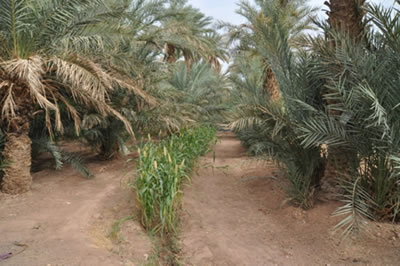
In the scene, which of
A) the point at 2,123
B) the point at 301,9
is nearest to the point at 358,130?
the point at 2,123

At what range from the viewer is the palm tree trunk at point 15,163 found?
16.0 ft

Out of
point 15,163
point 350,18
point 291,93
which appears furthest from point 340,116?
point 15,163

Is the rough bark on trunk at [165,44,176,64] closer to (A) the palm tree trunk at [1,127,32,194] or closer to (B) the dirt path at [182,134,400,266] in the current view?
(B) the dirt path at [182,134,400,266]

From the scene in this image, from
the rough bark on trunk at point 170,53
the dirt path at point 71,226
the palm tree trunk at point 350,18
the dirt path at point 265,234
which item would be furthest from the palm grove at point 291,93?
the rough bark on trunk at point 170,53

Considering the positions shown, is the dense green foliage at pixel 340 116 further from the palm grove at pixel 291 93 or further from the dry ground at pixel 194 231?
the dry ground at pixel 194 231

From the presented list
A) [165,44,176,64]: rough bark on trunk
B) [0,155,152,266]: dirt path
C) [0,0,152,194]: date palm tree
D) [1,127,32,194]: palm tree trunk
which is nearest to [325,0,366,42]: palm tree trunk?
[0,0,152,194]: date palm tree

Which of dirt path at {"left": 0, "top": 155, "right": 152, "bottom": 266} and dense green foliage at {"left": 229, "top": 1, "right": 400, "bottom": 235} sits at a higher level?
dense green foliage at {"left": 229, "top": 1, "right": 400, "bottom": 235}

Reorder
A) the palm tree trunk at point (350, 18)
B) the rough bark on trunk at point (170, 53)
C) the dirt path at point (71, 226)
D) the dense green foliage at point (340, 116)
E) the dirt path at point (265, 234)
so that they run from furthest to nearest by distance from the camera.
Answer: the rough bark on trunk at point (170, 53), the palm tree trunk at point (350, 18), the dense green foliage at point (340, 116), the dirt path at point (265, 234), the dirt path at point (71, 226)

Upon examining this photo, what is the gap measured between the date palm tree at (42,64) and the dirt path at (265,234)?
6.94 ft

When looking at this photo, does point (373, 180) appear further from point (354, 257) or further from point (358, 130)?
point (354, 257)

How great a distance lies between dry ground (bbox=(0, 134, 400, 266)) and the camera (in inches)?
121

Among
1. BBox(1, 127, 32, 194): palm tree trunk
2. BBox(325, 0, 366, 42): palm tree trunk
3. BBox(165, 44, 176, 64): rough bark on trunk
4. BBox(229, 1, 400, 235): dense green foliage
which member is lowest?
BBox(1, 127, 32, 194): palm tree trunk

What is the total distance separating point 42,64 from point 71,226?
258 centimetres

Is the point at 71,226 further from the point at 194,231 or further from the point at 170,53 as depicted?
the point at 170,53
